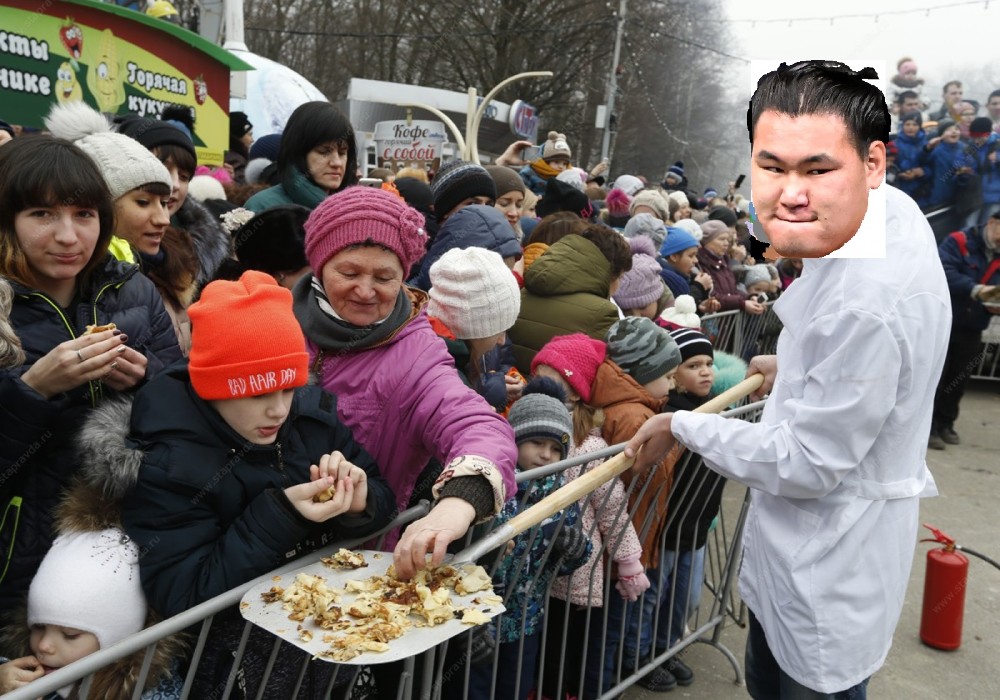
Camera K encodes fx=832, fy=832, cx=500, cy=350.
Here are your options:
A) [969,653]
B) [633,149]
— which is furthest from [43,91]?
[633,149]

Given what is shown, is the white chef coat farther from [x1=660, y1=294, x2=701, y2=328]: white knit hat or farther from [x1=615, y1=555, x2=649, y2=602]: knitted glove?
[x1=660, y1=294, x2=701, y2=328]: white knit hat

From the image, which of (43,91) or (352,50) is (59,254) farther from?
(352,50)

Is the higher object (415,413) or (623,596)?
(415,413)

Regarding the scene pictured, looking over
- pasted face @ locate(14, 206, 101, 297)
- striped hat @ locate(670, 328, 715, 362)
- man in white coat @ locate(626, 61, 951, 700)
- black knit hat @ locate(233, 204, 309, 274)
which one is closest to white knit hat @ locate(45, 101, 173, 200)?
black knit hat @ locate(233, 204, 309, 274)

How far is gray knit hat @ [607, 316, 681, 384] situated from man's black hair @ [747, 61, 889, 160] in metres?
1.87

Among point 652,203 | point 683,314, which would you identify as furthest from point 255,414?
point 652,203

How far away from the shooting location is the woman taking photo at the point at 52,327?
1983 millimetres

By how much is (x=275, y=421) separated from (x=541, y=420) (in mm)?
1290

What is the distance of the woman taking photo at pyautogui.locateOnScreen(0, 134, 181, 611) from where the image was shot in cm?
198

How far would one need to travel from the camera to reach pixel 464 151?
11.8 m

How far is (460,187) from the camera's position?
4832mm

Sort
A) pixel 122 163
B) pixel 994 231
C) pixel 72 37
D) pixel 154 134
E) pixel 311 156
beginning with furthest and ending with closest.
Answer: pixel 994 231, pixel 72 37, pixel 311 156, pixel 154 134, pixel 122 163

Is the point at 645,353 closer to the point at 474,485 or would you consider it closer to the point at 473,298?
the point at 473,298

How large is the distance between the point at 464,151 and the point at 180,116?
667 centimetres
